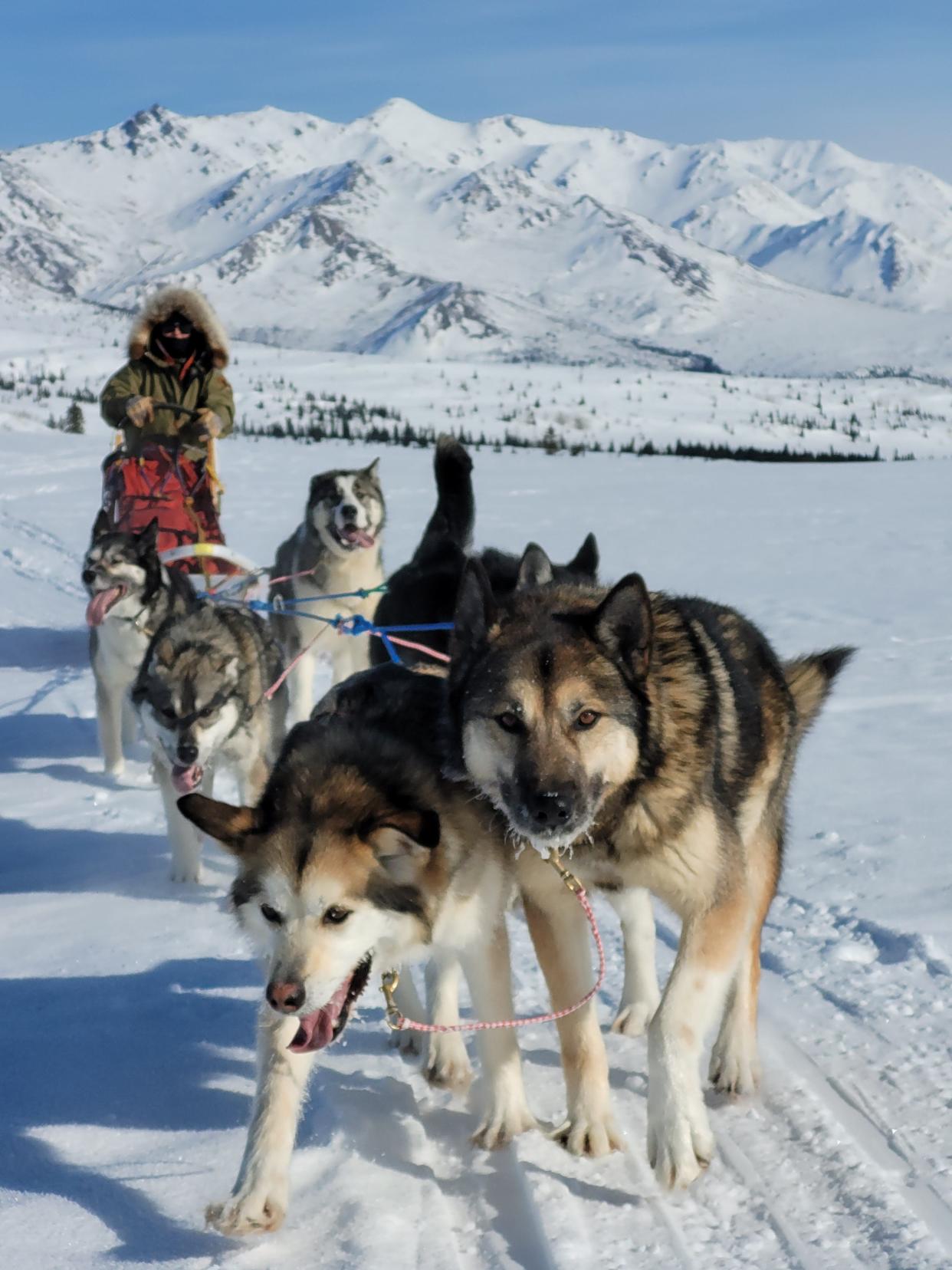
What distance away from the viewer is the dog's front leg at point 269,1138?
2.19m

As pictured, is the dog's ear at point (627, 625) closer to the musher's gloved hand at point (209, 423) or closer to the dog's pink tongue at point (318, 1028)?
the dog's pink tongue at point (318, 1028)

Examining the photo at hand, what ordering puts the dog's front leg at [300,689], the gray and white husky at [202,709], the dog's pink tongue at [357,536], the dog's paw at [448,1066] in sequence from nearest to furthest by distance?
the dog's paw at [448,1066] < the gray and white husky at [202,709] < the dog's front leg at [300,689] < the dog's pink tongue at [357,536]

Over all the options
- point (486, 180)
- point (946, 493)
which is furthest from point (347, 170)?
point (946, 493)

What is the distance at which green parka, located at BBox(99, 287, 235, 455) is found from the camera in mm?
6332

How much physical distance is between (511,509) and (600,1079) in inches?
381

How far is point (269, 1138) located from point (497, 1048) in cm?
54

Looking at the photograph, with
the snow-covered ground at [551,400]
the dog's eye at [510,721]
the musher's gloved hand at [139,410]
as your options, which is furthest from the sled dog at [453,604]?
the snow-covered ground at [551,400]

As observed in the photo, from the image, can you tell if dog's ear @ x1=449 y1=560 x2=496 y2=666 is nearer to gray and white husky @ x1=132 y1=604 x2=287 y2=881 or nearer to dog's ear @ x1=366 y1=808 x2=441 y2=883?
dog's ear @ x1=366 y1=808 x2=441 y2=883

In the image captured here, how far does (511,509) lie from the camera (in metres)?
12.0

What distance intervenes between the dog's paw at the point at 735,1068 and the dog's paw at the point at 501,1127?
428 millimetres

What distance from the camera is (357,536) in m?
6.33

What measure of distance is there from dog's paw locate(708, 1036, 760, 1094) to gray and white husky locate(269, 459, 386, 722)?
3.56 metres

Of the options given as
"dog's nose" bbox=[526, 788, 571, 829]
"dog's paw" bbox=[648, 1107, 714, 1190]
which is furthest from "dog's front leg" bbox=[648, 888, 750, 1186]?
"dog's nose" bbox=[526, 788, 571, 829]

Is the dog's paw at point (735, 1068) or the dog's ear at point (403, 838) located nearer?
the dog's ear at point (403, 838)
